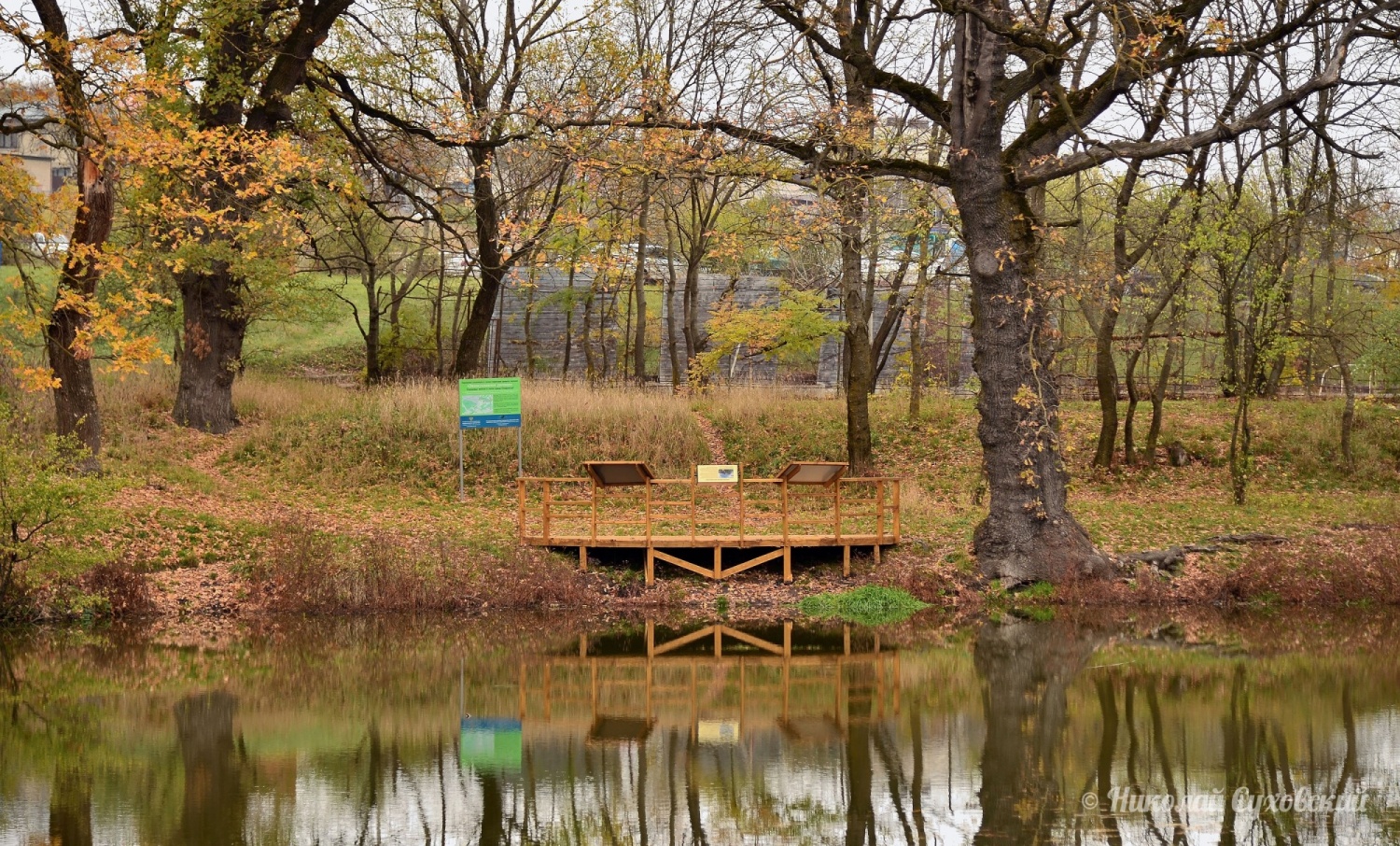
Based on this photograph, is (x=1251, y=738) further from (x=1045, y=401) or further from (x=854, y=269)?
(x=854, y=269)

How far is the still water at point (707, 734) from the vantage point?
29.5 feet

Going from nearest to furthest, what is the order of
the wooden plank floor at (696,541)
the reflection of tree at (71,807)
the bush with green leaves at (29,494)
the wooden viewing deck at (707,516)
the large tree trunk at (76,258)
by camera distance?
1. the reflection of tree at (71,807)
2. the large tree trunk at (76,258)
3. the bush with green leaves at (29,494)
4. the wooden viewing deck at (707,516)
5. the wooden plank floor at (696,541)

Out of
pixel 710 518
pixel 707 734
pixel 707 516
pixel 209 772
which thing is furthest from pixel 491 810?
pixel 707 516

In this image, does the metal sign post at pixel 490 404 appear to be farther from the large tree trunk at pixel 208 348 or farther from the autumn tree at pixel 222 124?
the large tree trunk at pixel 208 348

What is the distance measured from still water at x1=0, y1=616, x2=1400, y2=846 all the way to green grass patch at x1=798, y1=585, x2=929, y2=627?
3.45ft

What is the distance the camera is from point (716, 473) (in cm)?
1750

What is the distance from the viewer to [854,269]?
23.2 metres

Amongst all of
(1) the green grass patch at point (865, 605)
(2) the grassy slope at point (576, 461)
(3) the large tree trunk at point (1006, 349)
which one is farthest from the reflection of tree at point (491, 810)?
(3) the large tree trunk at point (1006, 349)

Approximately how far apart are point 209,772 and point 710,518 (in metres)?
11.9

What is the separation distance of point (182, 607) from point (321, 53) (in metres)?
14.5

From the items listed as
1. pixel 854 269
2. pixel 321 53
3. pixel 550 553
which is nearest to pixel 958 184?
pixel 854 269

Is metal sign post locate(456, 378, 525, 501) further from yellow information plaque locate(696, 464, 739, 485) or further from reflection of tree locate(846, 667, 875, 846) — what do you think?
reflection of tree locate(846, 667, 875, 846)

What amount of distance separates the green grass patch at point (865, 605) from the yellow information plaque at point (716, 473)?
7.20 feet

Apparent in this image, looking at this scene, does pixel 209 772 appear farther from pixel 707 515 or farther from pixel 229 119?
pixel 229 119
